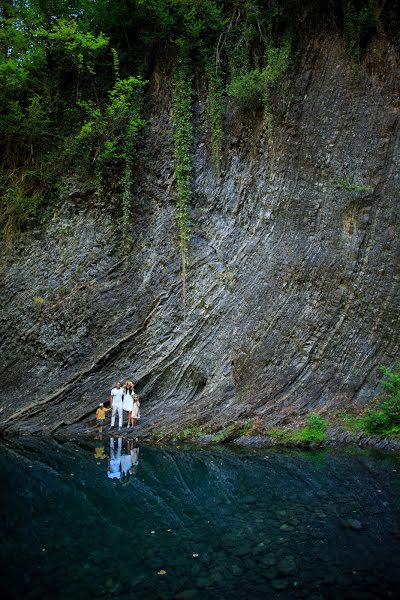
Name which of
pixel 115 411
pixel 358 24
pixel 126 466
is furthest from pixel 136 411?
pixel 358 24

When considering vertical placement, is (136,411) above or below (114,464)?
above

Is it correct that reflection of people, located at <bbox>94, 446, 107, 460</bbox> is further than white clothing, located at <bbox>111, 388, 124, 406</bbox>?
No

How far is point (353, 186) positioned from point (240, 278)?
3.53m

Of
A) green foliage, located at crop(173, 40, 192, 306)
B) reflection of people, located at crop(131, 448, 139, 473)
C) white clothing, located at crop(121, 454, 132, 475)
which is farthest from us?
green foliage, located at crop(173, 40, 192, 306)

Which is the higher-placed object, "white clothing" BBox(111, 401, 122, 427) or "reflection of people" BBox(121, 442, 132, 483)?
"white clothing" BBox(111, 401, 122, 427)

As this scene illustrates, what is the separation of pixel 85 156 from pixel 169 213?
3279 millimetres

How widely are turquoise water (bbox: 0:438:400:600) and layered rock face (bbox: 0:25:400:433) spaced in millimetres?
2531

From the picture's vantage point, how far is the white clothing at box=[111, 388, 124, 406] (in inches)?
436

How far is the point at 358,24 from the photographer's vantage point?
11.9m

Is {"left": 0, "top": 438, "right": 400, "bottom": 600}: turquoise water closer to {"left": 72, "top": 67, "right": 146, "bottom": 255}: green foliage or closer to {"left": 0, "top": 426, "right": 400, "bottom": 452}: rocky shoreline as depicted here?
{"left": 0, "top": 426, "right": 400, "bottom": 452}: rocky shoreline

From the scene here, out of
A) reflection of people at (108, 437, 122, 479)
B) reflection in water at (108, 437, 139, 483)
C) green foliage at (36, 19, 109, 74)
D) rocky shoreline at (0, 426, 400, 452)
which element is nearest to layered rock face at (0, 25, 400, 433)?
rocky shoreline at (0, 426, 400, 452)

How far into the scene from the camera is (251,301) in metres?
11.8

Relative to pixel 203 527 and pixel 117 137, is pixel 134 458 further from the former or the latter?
pixel 117 137

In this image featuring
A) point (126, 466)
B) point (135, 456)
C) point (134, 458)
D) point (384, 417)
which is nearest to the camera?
point (126, 466)
